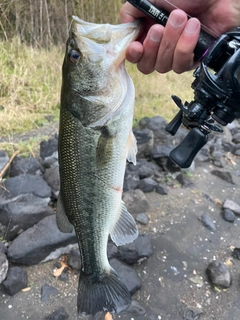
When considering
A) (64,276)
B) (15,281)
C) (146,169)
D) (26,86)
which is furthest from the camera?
(26,86)

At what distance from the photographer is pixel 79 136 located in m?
1.69

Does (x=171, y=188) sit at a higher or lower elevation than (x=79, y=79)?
lower

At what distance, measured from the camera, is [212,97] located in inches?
61.2

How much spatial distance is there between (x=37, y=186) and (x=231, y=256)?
7.71 feet

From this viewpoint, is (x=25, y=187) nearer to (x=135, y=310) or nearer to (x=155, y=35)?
(x=135, y=310)

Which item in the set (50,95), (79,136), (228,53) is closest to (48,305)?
(79,136)

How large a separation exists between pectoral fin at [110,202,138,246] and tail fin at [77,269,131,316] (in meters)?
0.23

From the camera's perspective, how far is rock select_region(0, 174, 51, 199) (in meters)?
3.56

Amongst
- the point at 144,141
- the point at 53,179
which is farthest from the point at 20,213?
the point at 144,141

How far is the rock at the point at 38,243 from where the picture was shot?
3062mm

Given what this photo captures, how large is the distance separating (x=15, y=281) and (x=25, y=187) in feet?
3.61

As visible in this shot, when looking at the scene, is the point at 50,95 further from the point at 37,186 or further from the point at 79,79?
the point at 79,79

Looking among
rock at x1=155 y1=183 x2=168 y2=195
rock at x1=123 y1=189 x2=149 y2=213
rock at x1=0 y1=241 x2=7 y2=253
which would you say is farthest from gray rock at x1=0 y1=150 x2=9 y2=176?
rock at x1=155 y1=183 x2=168 y2=195

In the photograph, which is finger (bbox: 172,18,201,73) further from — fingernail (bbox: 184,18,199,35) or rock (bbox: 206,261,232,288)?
rock (bbox: 206,261,232,288)
